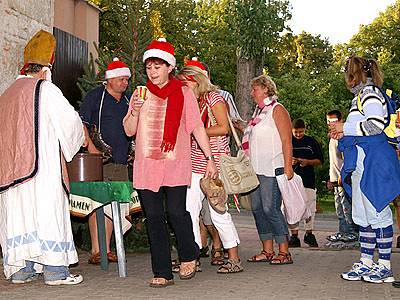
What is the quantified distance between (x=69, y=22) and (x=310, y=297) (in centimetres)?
979

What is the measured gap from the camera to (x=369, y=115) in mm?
7129

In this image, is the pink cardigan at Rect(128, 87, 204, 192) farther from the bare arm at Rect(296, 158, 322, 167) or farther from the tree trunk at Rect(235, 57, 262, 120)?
the tree trunk at Rect(235, 57, 262, 120)

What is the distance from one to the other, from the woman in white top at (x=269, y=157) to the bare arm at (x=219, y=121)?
799 mm

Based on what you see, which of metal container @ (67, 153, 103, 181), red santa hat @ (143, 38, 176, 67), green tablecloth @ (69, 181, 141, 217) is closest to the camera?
red santa hat @ (143, 38, 176, 67)

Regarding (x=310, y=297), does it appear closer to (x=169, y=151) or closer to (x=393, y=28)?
(x=169, y=151)

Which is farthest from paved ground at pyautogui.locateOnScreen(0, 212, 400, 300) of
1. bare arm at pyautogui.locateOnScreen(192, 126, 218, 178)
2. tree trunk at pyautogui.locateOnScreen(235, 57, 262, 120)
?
tree trunk at pyautogui.locateOnScreen(235, 57, 262, 120)

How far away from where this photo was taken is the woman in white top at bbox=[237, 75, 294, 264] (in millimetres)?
8430

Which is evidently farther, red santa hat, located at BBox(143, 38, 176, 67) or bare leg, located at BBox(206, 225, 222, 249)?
bare leg, located at BBox(206, 225, 222, 249)

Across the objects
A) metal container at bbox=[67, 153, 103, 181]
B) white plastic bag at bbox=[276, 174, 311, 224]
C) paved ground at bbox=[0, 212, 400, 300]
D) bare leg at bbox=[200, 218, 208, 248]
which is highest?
metal container at bbox=[67, 153, 103, 181]

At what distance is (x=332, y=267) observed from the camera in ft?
27.8

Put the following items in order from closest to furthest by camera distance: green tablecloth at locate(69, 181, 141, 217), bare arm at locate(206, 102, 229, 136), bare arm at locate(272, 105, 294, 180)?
green tablecloth at locate(69, 181, 141, 217)
bare arm at locate(206, 102, 229, 136)
bare arm at locate(272, 105, 294, 180)

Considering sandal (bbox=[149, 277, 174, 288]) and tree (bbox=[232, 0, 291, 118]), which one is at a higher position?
tree (bbox=[232, 0, 291, 118])

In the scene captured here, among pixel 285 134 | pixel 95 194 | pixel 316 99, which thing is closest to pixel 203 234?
pixel 285 134

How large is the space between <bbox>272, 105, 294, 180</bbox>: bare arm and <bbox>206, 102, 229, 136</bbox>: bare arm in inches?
32.9
